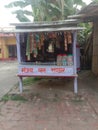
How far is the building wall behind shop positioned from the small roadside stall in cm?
1497

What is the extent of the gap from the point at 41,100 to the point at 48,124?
1.91 meters

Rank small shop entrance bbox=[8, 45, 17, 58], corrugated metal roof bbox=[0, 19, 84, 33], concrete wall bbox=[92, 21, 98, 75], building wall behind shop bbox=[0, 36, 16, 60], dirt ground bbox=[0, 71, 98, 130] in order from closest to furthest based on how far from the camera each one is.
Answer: dirt ground bbox=[0, 71, 98, 130] → corrugated metal roof bbox=[0, 19, 84, 33] → concrete wall bbox=[92, 21, 98, 75] → building wall behind shop bbox=[0, 36, 16, 60] → small shop entrance bbox=[8, 45, 17, 58]

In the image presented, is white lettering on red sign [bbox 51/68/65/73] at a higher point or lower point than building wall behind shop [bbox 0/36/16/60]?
lower

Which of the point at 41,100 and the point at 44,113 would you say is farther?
the point at 41,100

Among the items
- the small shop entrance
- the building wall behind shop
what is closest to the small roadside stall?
the building wall behind shop

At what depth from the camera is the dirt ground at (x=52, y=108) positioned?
4.85 meters

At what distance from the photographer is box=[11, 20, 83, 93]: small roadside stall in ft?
23.9

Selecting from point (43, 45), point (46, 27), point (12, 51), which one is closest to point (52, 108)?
point (46, 27)

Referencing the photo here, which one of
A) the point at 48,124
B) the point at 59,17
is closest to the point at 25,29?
the point at 48,124

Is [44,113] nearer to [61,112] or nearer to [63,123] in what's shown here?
[61,112]

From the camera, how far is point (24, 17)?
1361 cm

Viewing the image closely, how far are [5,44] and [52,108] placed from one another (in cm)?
1792

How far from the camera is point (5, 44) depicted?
2309 cm

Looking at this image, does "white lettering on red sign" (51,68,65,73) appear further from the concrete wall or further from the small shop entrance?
the small shop entrance
